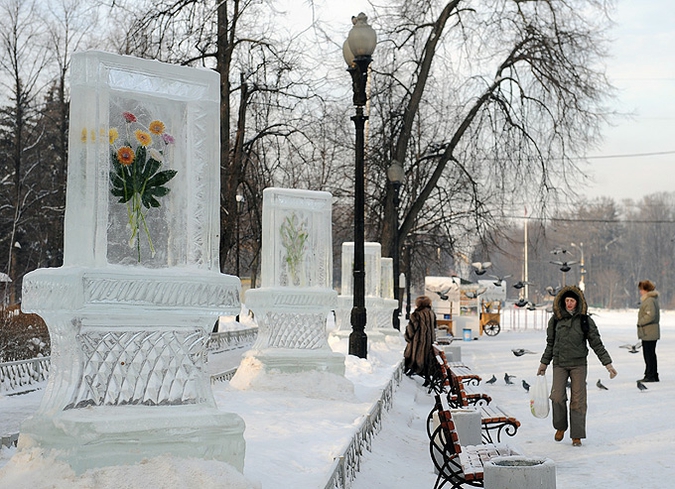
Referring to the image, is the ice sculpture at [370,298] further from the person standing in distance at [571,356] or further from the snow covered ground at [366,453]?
the person standing in distance at [571,356]

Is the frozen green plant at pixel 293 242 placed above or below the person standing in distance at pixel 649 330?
above

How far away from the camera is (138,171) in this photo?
5855mm

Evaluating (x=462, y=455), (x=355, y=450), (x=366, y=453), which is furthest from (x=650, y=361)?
(x=355, y=450)

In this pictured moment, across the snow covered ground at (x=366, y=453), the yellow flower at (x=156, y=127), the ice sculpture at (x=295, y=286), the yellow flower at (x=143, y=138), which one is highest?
the yellow flower at (x=156, y=127)

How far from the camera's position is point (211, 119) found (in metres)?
6.13

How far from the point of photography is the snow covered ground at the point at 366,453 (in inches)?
214

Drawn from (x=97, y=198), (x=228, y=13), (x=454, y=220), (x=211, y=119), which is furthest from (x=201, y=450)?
(x=454, y=220)

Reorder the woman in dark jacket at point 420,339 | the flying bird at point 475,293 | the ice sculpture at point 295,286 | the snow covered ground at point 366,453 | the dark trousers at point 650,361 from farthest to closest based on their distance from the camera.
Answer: the flying bird at point 475,293, the woman in dark jacket at point 420,339, the dark trousers at point 650,361, the ice sculpture at point 295,286, the snow covered ground at point 366,453

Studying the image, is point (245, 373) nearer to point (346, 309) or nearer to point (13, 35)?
point (346, 309)

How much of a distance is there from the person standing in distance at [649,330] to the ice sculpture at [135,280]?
13.4 meters

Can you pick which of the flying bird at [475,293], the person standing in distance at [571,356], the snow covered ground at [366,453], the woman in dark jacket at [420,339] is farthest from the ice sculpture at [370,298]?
the flying bird at [475,293]

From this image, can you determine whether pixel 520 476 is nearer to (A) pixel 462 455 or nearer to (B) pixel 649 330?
(A) pixel 462 455

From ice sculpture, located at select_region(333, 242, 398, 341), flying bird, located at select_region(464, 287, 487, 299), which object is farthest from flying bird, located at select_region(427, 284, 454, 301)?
ice sculpture, located at select_region(333, 242, 398, 341)

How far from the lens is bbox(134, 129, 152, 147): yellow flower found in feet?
19.2
